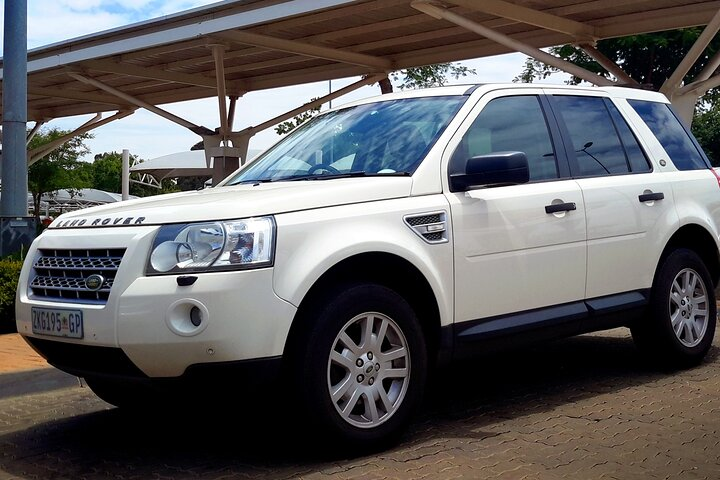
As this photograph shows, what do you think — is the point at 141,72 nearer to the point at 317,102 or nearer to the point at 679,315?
the point at 317,102

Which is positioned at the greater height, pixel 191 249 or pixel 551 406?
pixel 191 249

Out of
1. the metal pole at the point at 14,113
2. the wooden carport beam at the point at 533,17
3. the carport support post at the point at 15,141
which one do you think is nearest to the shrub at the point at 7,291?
the carport support post at the point at 15,141

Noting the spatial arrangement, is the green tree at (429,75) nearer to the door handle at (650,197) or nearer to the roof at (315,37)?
the roof at (315,37)

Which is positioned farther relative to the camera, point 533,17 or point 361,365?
point 533,17

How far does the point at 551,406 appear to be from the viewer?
5418 mm

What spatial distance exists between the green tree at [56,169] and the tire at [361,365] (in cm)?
3536

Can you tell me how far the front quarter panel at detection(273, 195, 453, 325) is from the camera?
13.4ft

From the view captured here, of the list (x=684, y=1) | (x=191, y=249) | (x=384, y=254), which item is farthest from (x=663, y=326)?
(x=684, y=1)

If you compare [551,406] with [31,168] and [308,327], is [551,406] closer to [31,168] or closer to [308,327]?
[308,327]

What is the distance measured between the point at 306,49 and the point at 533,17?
5200 mm

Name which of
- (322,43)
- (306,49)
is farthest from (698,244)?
(322,43)

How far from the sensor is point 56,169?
131 feet

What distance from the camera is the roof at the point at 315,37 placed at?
15461 millimetres

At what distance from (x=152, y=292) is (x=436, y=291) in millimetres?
1465
